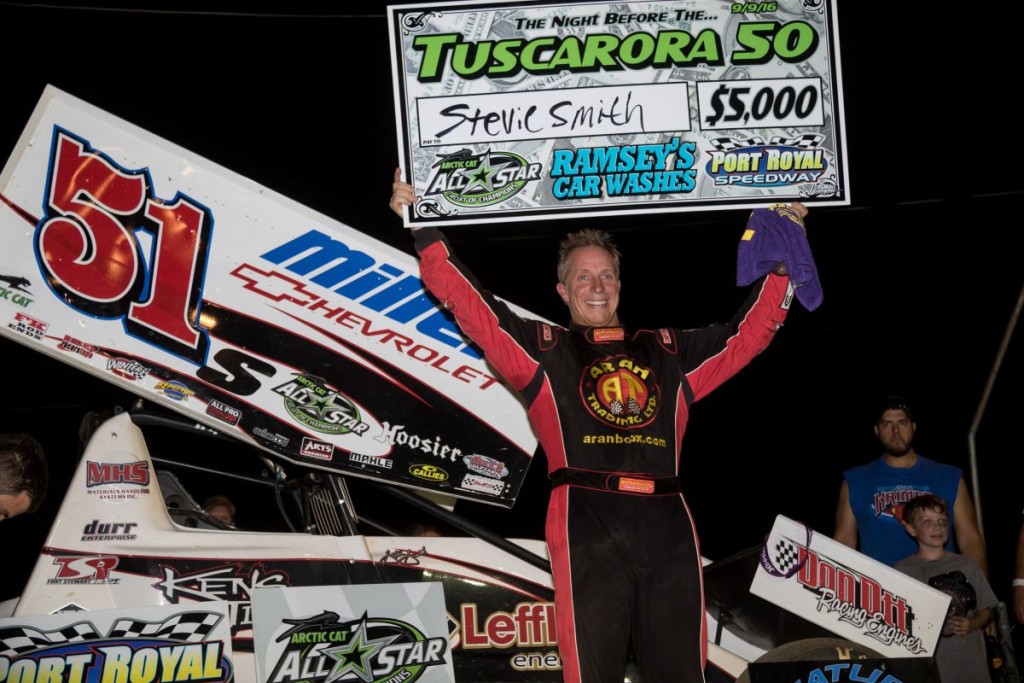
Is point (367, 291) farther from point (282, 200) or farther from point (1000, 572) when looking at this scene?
point (1000, 572)

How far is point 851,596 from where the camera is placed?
13.5 ft

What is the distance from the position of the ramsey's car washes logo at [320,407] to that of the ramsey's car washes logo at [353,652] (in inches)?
32.2

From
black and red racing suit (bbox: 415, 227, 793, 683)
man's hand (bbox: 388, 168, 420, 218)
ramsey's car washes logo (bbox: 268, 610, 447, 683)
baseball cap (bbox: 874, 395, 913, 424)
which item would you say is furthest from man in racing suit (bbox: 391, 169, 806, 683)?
baseball cap (bbox: 874, 395, 913, 424)

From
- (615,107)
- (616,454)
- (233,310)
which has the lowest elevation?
(616,454)

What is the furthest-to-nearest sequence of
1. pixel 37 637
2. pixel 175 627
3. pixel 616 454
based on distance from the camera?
pixel 175 627
pixel 37 637
pixel 616 454

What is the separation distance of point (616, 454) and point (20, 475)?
206 centimetres

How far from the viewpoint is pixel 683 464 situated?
7.86 meters

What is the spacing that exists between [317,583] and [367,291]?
1.19m

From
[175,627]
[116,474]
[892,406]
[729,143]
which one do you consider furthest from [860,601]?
[116,474]

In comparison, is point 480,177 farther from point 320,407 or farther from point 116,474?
point 116,474

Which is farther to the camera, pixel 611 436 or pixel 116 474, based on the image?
pixel 116 474

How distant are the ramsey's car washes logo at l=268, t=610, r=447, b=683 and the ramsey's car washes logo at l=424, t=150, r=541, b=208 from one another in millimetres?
1582

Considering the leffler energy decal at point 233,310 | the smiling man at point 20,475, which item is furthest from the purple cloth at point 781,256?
the smiling man at point 20,475

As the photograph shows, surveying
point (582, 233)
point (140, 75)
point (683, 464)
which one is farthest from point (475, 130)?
point (683, 464)
